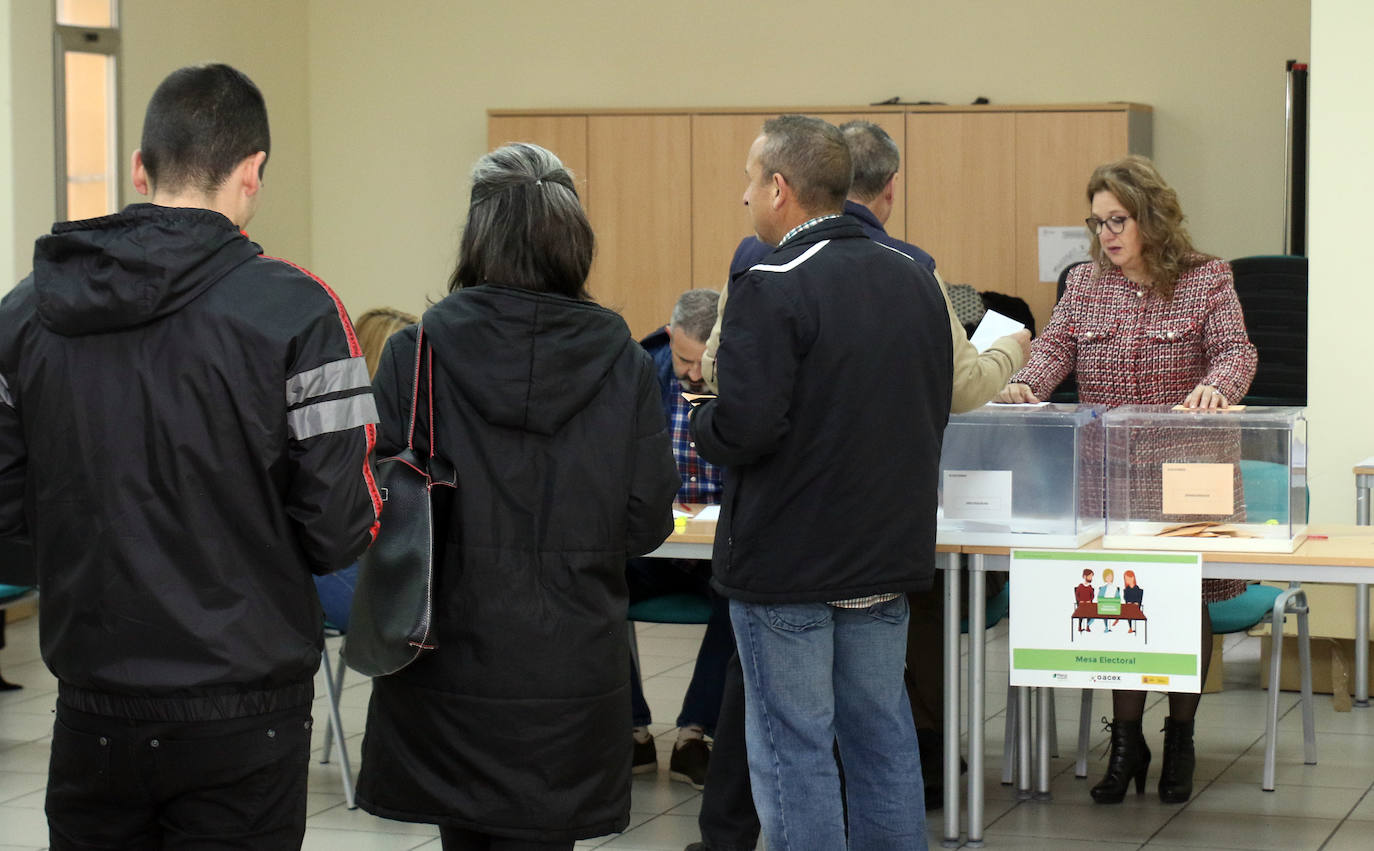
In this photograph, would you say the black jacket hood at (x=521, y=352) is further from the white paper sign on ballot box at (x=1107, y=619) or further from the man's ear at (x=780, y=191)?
the white paper sign on ballot box at (x=1107, y=619)

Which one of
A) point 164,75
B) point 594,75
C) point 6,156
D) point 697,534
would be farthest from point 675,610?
point 594,75

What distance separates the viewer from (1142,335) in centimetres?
401

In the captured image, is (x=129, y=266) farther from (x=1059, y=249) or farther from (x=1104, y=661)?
(x=1059, y=249)

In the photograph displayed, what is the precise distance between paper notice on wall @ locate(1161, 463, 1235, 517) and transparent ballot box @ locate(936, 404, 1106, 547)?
176mm

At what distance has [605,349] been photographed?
2402 mm

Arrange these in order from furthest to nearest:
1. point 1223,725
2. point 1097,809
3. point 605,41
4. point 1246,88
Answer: point 605,41 → point 1246,88 → point 1223,725 → point 1097,809

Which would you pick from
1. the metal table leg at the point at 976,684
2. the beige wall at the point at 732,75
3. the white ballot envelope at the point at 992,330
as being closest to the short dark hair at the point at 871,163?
the white ballot envelope at the point at 992,330

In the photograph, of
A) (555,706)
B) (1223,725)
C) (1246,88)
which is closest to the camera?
(555,706)

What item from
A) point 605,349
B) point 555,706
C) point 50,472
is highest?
point 605,349

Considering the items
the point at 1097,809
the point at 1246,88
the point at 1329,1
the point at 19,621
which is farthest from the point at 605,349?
the point at 1246,88

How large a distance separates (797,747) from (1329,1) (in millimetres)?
3767

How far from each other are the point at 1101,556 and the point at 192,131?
7.40ft

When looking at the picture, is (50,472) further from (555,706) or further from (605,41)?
(605,41)

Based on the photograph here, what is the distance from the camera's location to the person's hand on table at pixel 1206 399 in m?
3.66
